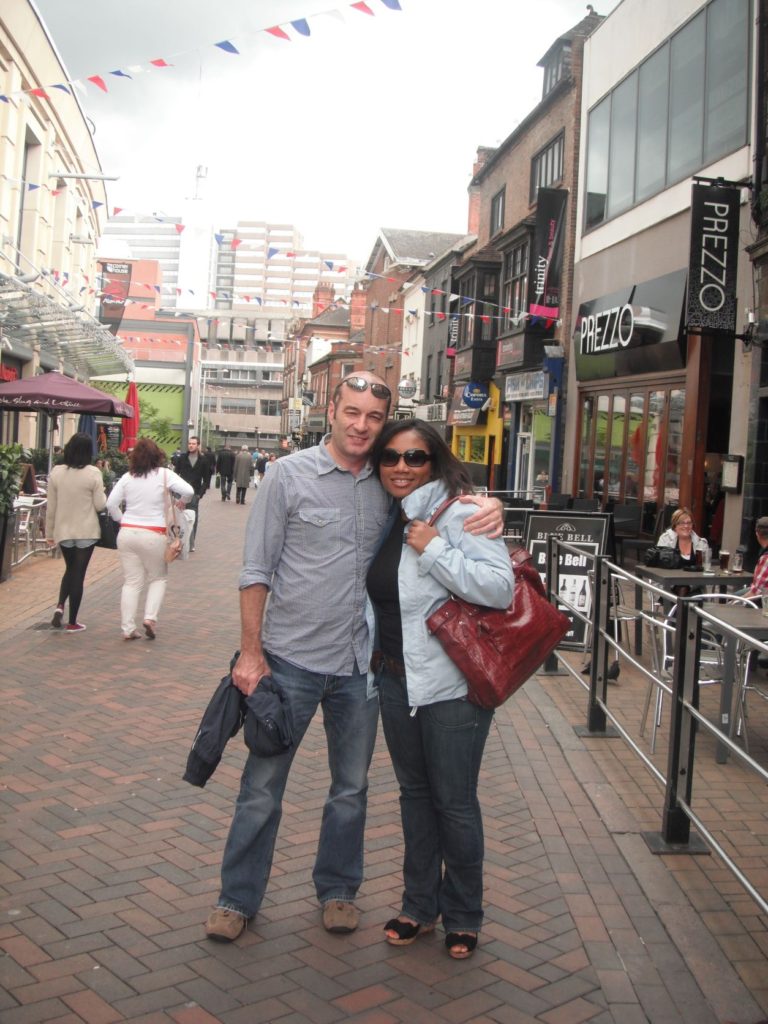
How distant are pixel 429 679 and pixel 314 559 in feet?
1.96

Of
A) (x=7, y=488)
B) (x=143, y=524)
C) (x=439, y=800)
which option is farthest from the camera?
(x=7, y=488)

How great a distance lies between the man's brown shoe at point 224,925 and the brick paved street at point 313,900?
0.15 ft

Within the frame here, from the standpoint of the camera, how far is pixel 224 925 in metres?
3.36

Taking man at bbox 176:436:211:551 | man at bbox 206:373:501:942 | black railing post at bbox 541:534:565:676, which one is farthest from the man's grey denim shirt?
man at bbox 176:436:211:551

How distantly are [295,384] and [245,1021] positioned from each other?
85431mm

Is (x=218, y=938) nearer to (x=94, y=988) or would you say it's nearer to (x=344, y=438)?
(x=94, y=988)

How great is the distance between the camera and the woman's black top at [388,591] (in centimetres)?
333

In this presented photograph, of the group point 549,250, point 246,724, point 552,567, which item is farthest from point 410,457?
point 549,250

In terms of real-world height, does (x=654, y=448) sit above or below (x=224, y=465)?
above

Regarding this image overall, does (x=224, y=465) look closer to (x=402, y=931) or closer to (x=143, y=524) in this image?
(x=143, y=524)

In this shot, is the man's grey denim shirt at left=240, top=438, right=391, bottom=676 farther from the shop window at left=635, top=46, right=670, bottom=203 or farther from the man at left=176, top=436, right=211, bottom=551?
the shop window at left=635, top=46, right=670, bottom=203

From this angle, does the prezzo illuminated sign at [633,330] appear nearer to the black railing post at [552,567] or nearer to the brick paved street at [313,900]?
the black railing post at [552,567]

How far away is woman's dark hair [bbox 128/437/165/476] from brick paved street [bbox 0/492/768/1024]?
2527 millimetres

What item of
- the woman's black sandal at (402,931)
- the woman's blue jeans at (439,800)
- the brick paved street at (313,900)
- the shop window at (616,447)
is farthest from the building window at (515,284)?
the woman's black sandal at (402,931)
